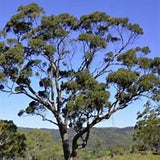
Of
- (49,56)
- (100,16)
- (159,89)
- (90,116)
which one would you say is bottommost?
(90,116)

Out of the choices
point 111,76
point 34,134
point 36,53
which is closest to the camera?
point 111,76

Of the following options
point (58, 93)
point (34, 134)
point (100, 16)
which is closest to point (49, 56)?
point (58, 93)

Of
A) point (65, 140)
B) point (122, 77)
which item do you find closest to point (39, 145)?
point (65, 140)

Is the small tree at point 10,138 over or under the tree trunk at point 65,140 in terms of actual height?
over

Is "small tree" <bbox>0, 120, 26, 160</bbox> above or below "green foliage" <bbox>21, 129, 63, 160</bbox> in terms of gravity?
below

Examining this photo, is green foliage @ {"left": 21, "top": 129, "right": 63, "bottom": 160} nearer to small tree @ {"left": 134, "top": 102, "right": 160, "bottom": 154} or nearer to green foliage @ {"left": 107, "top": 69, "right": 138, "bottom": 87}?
small tree @ {"left": 134, "top": 102, "right": 160, "bottom": 154}

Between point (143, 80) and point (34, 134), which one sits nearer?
point (143, 80)

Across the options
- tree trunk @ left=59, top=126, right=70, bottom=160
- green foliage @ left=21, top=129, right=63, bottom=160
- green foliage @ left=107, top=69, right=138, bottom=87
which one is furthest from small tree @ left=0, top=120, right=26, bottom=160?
green foliage @ left=21, top=129, right=63, bottom=160

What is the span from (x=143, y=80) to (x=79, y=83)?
3.80 m

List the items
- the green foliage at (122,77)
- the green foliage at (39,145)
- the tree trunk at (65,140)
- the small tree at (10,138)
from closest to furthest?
the green foliage at (122,77)
the tree trunk at (65,140)
the small tree at (10,138)
the green foliage at (39,145)

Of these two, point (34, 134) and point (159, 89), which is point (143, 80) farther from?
point (34, 134)

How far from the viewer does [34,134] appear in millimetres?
74938

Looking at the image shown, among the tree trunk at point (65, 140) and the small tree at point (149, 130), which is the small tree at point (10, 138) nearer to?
the tree trunk at point (65, 140)

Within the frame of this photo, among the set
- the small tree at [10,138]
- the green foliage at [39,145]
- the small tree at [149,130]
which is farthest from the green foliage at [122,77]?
the green foliage at [39,145]
